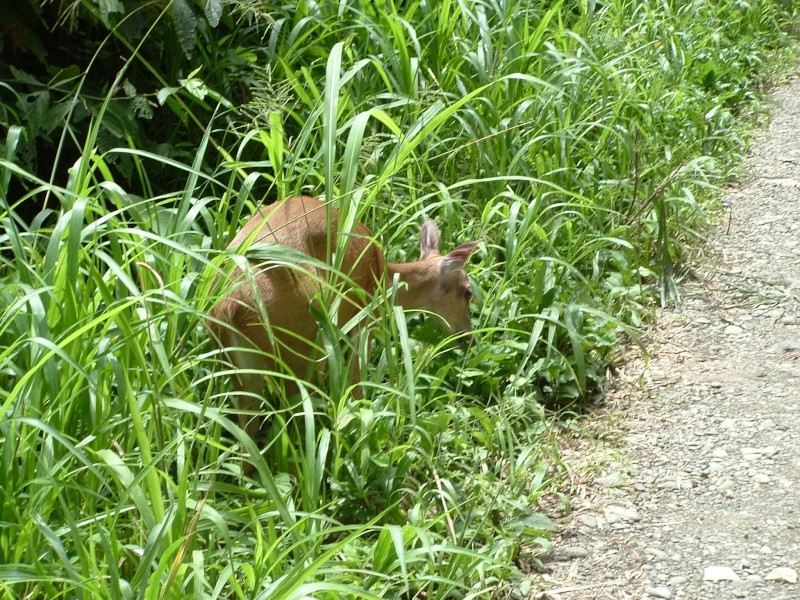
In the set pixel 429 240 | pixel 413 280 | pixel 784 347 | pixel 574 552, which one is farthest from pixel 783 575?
pixel 429 240

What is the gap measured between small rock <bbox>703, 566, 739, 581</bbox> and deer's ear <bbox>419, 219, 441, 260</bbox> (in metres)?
1.91

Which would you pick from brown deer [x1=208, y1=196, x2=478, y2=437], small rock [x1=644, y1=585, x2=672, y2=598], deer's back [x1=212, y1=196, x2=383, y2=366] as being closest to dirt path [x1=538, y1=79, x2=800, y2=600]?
small rock [x1=644, y1=585, x2=672, y2=598]

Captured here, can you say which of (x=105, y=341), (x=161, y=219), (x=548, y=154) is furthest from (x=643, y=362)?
(x=105, y=341)

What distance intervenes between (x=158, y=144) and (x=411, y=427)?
6.84ft

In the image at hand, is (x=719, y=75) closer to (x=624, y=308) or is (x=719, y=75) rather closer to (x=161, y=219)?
(x=624, y=308)

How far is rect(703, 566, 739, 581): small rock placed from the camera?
343 cm

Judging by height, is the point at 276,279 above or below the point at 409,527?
above

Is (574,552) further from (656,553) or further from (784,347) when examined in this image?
(784,347)

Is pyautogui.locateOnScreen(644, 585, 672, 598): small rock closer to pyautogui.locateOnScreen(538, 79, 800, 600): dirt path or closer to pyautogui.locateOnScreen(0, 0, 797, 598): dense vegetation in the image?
pyautogui.locateOnScreen(538, 79, 800, 600): dirt path

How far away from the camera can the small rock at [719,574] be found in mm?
3428

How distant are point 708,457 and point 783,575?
71cm

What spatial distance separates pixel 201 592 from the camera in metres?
2.63

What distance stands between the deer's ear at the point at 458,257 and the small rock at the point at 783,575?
1695mm

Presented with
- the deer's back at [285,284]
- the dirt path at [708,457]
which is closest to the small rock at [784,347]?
Answer: the dirt path at [708,457]
